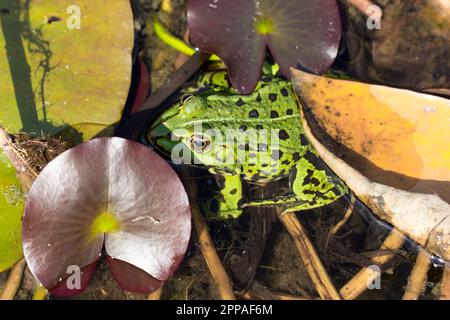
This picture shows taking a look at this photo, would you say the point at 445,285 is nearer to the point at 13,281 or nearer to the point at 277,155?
the point at 277,155

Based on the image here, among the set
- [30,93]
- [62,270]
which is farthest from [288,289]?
[30,93]

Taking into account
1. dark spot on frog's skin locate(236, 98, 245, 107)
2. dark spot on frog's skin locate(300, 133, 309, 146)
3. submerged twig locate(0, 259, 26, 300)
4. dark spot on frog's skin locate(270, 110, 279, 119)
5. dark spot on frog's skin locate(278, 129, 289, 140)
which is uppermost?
dark spot on frog's skin locate(236, 98, 245, 107)

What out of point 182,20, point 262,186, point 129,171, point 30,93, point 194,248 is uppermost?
point 182,20

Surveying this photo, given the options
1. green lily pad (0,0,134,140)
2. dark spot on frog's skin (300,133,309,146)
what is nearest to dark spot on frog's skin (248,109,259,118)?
dark spot on frog's skin (300,133,309,146)

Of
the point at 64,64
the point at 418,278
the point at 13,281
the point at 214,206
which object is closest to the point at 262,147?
the point at 214,206

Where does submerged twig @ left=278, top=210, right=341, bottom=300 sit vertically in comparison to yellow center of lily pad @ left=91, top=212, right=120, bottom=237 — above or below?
below

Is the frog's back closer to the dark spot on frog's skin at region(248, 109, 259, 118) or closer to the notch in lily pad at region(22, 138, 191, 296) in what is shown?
the dark spot on frog's skin at region(248, 109, 259, 118)

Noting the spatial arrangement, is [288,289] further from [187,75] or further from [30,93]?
[30,93]
